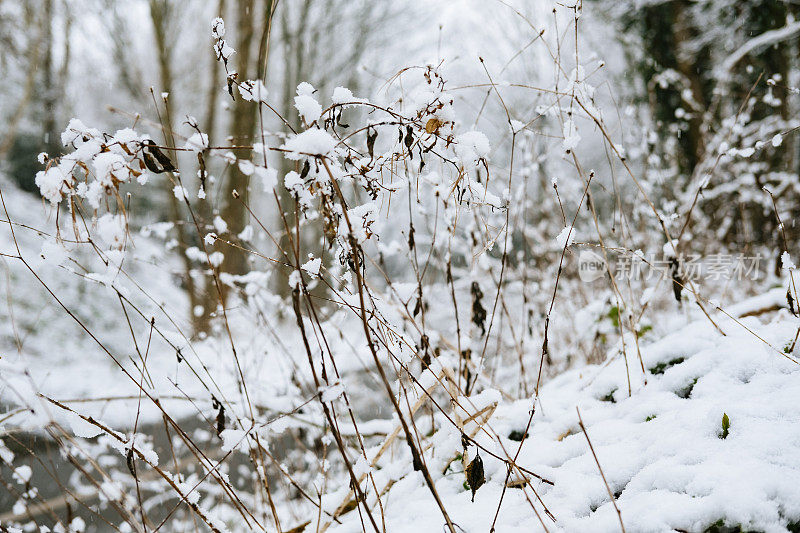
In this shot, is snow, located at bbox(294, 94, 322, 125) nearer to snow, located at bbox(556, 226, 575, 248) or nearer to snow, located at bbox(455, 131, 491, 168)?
snow, located at bbox(455, 131, 491, 168)

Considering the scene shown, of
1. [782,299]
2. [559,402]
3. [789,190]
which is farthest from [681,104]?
[559,402]

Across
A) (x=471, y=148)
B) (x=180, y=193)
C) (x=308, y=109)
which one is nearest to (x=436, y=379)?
(x=471, y=148)

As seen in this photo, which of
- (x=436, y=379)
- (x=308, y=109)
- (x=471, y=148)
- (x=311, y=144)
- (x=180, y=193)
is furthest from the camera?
(x=180, y=193)

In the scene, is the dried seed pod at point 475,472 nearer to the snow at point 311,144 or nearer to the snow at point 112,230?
the snow at point 311,144

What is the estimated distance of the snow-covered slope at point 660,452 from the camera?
980mm

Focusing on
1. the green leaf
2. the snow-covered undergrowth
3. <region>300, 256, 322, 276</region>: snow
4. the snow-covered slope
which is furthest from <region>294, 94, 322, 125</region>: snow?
the green leaf

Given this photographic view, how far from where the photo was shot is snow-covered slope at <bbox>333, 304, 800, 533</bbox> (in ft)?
3.22

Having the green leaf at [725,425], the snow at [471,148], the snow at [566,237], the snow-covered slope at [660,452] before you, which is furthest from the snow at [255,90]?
the green leaf at [725,425]

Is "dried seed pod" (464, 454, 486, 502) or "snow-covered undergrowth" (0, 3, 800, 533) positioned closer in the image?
"snow-covered undergrowth" (0, 3, 800, 533)

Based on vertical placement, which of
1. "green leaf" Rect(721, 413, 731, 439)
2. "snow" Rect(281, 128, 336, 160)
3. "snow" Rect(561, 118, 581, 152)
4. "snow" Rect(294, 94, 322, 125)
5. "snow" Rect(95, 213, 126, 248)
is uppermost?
"snow" Rect(95, 213, 126, 248)

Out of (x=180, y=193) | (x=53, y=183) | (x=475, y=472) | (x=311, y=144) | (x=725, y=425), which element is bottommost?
(x=725, y=425)

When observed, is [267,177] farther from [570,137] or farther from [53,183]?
[570,137]

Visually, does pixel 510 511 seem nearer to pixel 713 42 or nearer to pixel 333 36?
pixel 713 42

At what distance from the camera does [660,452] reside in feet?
3.88
